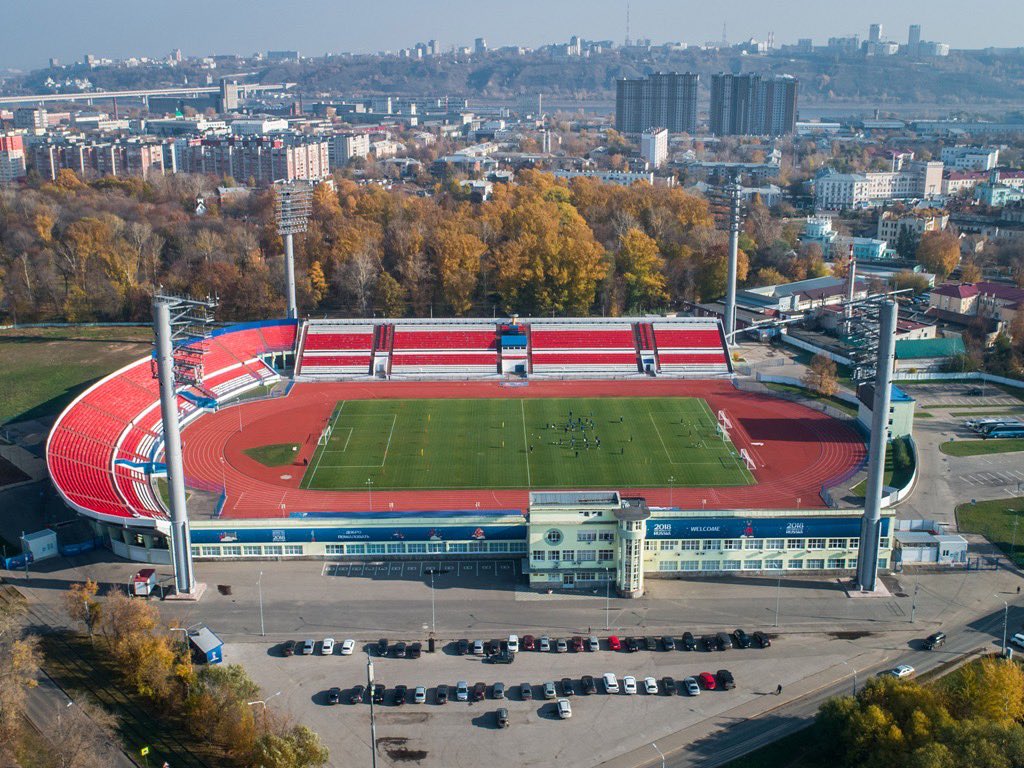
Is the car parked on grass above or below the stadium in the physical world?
below

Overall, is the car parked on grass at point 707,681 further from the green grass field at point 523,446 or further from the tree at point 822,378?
the tree at point 822,378

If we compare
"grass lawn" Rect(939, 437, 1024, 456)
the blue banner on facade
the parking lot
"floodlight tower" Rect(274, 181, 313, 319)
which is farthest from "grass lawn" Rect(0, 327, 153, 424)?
"grass lawn" Rect(939, 437, 1024, 456)

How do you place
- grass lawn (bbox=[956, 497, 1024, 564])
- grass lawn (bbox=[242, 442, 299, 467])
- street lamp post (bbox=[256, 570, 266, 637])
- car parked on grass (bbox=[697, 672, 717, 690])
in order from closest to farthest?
car parked on grass (bbox=[697, 672, 717, 690])
street lamp post (bbox=[256, 570, 266, 637])
grass lawn (bbox=[956, 497, 1024, 564])
grass lawn (bbox=[242, 442, 299, 467])

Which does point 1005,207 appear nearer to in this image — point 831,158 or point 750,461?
point 831,158

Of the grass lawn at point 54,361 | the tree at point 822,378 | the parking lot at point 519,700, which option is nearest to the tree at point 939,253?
the tree at point 822,378

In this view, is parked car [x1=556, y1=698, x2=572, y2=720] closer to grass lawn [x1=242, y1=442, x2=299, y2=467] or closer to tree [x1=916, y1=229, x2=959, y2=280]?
grass lawn [x1=242, y1=442, x2=299, y2=467]

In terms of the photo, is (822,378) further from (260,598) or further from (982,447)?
(260,598)
